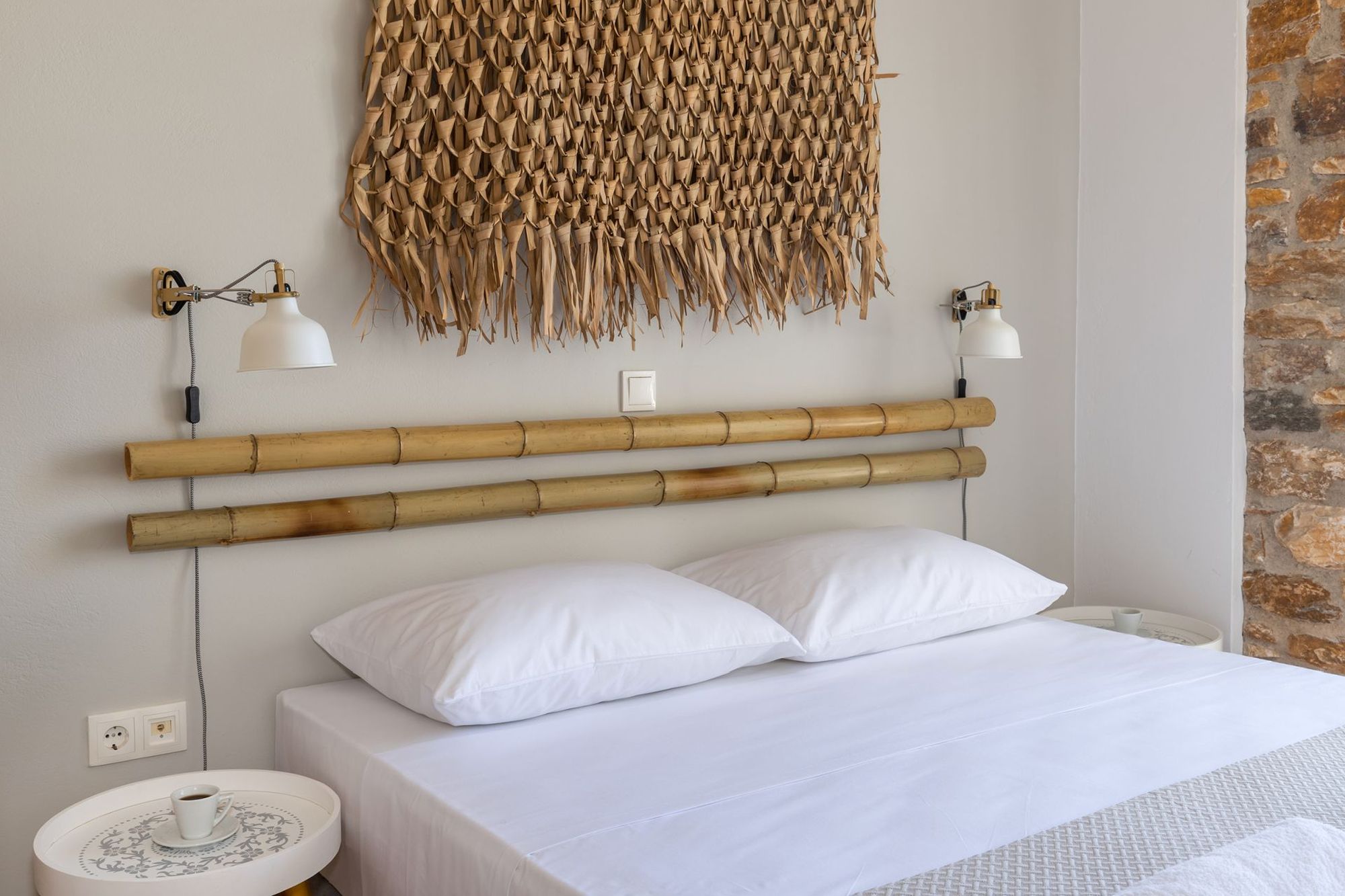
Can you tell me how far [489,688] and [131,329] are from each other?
860 millimetres

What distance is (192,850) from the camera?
57.6 inches

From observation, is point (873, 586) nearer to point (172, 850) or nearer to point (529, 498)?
point (529, 498)

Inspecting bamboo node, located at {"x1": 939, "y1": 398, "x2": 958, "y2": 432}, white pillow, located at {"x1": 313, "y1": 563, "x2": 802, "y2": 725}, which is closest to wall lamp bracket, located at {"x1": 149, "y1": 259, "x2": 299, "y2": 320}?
white pillow, located at {"x1": 313, "y1": 563, "x2": 802, "y2": 725}

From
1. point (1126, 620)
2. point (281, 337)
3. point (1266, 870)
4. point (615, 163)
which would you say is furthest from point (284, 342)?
point (1126, 620)

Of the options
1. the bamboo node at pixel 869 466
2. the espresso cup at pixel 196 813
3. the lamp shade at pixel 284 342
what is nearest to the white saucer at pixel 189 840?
the espresso cup at pixel 196 813

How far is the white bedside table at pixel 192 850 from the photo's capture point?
135cm

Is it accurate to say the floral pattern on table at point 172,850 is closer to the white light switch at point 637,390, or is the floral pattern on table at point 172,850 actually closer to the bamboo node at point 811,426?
the white light switch at point 637,390

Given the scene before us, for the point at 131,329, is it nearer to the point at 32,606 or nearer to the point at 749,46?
the point at 32,606

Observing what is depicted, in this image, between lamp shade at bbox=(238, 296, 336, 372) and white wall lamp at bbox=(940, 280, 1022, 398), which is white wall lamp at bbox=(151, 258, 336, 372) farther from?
white wall lamp at bbox=(940, 280, 1022, 398)

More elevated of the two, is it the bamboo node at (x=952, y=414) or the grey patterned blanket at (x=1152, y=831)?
the bamboo node at (x=952, y=414)

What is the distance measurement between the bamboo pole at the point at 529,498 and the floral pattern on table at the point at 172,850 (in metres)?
0.47

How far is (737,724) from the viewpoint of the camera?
5.65ft

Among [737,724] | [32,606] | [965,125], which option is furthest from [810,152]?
[32,606]

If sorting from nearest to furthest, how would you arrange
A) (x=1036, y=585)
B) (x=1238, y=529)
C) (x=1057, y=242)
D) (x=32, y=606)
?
1. (x=32, y=606)
2. (x=1036, y=585)
3. (x=1238, y=529)
4. (x=1057, y=242)
